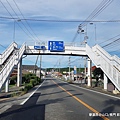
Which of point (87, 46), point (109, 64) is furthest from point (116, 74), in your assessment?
point (87, 46)

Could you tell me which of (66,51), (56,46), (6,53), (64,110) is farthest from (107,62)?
(64,110)

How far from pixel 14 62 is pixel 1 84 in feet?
24.0

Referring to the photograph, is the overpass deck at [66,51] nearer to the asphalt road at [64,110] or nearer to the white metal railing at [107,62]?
the white metal railing at [107,62]

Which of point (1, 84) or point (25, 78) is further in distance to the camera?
point (25, 78)

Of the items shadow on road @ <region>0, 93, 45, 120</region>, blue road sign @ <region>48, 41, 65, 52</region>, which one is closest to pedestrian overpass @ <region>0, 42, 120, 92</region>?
blue road sign @ <region>48, 41, 65, 52</region>

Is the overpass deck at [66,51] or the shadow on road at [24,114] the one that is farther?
the overpass deck at [66,51]

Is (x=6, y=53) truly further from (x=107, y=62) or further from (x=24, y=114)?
(x=24, y=114)

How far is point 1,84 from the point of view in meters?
19.1

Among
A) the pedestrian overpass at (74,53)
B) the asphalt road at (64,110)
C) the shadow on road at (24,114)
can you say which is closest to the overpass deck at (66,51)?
the pedestrian overpass at (74,53)

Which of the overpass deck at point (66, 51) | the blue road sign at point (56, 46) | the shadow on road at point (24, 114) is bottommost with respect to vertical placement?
the shadow on road at point (24, 114)

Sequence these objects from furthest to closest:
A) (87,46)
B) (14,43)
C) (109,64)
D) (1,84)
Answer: (87,46), (14,43), (109,64), (1,84)

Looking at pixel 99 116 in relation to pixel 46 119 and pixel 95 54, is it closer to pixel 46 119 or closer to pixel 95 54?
pixel 46 119

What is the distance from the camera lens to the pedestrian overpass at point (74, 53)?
2362 cm

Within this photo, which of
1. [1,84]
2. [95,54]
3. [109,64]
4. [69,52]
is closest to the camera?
[1,84]
